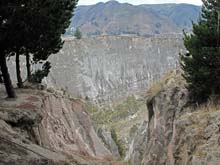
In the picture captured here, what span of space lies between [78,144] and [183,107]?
18.9ft

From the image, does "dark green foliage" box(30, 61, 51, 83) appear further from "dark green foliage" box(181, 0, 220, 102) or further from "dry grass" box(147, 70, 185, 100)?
"dark green foliage" box(181, 0, 220, 102)

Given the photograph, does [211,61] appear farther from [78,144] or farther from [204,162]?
[204,162]

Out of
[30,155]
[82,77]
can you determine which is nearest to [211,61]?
[30,155]

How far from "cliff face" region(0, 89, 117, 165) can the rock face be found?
4216 inches

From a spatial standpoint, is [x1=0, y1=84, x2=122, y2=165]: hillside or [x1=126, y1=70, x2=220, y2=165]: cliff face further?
[x1=126, y1=70, x2=220, y2=165]: cliff face

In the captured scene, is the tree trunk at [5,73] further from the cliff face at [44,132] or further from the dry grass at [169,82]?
the dry grass at [169,82]

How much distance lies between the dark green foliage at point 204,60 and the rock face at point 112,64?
11125 cm

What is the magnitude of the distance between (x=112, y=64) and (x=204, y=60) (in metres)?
132

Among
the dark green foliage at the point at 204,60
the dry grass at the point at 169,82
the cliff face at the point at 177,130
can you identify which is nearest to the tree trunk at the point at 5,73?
the cliff face at the point at 177,130

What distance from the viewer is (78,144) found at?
76.2ft

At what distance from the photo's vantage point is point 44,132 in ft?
58.6

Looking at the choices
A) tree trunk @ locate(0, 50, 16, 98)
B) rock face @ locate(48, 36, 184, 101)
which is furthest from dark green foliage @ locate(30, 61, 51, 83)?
rock face @ locate(48, 36, 184, 101)

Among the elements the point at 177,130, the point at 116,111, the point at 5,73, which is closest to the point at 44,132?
the point at 5,73

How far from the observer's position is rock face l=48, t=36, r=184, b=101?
138 meters
